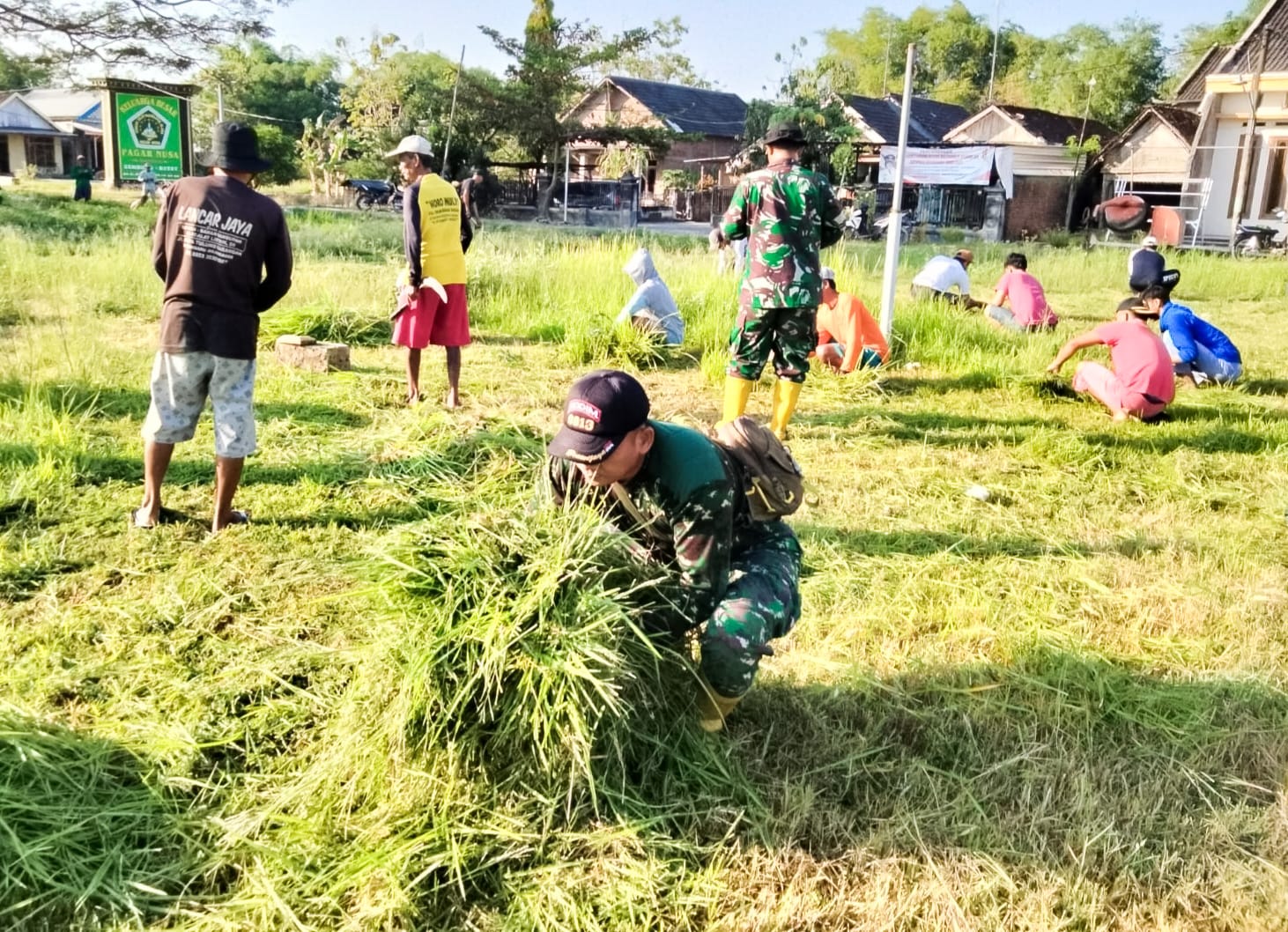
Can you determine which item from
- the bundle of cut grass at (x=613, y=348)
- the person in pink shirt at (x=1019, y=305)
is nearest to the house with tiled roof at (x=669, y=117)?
the person in pink shirt at (x=1019, y=305)

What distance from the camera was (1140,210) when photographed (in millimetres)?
27500

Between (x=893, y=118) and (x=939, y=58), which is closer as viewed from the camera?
(x=893, y=118)

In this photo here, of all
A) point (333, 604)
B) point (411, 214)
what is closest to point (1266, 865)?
point (333, 604)

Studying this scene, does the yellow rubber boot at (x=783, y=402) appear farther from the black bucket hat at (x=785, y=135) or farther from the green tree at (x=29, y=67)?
the green tree at (x=29, y=67)

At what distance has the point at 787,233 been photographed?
5648 millimetres

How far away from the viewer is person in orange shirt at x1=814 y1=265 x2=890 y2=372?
7695 millimetres

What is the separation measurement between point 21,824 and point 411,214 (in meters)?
4.58

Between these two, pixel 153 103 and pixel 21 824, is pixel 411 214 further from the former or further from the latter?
pixel 153 103

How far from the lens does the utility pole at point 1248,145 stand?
2362 cm

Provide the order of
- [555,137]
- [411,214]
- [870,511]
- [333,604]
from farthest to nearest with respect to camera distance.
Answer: [555,137], [411,214], [870,511], [333,604]

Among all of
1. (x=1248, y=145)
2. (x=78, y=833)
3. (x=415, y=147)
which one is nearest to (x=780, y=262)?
(x=415, y=147)

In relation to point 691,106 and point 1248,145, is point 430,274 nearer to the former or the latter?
point 1248,145

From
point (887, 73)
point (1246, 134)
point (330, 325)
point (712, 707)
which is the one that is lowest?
point (712, 707)

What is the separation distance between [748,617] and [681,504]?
35cm
